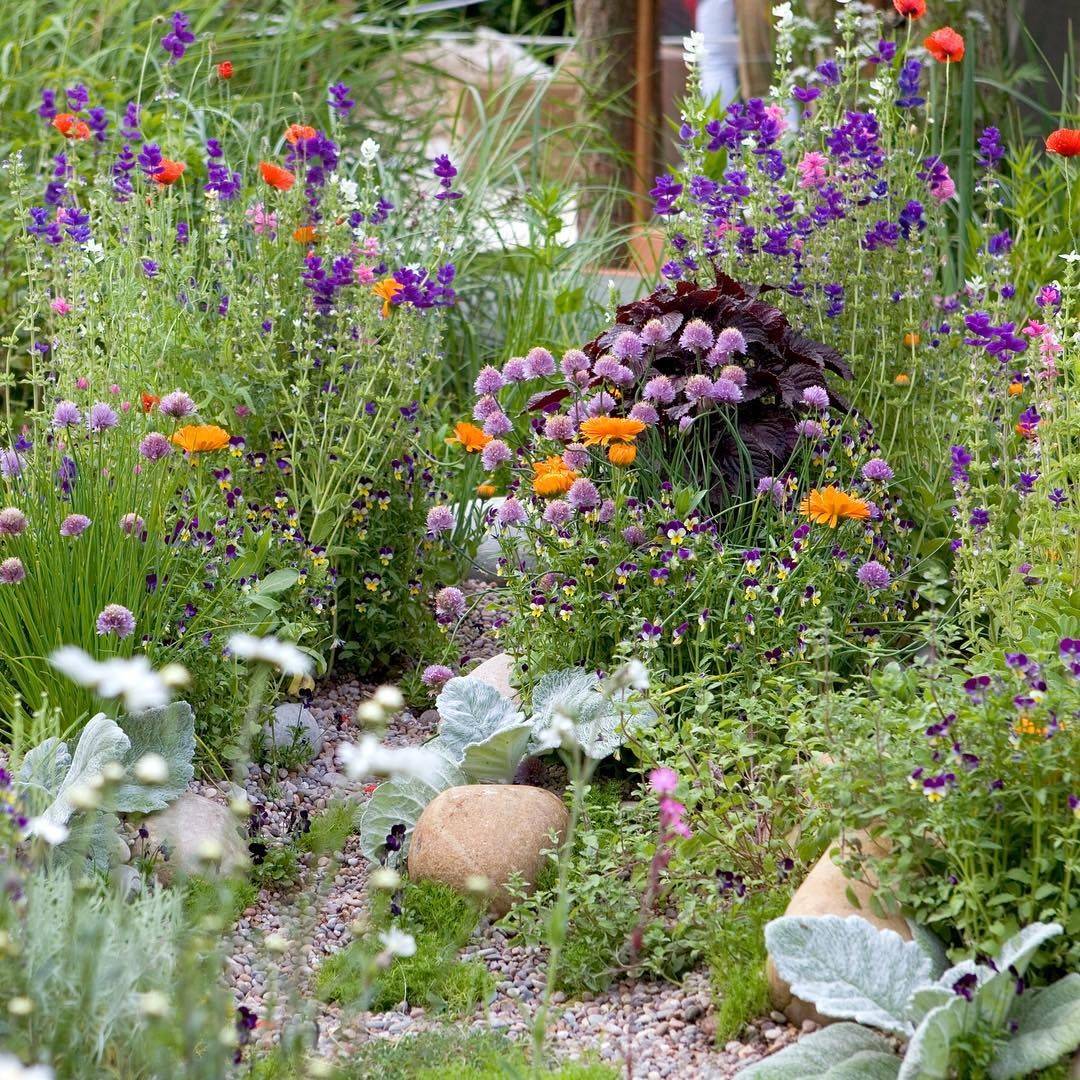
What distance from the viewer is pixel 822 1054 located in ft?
7.91

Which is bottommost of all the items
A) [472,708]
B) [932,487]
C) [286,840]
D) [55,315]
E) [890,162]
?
[286,840]

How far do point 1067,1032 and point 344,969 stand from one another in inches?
50.5

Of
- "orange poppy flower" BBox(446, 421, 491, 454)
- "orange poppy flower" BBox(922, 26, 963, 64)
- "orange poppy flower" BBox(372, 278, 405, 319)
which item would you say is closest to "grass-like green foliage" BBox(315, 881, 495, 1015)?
"orange poppy flower" BBox(446, 421, 491, 454)

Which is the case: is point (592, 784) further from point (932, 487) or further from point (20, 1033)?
point (20, 1033)

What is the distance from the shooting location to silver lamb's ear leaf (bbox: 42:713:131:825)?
2.86m

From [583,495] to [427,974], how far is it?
1.20m

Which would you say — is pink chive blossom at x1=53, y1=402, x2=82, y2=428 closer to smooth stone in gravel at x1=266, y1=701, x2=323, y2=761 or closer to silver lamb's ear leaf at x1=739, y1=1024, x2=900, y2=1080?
smooth stone in gravel at x1=266, y1=701, x2=323, y2=761

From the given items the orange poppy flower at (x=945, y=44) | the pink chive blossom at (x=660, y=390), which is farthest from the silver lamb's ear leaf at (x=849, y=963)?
the orange poppy flower at (x=945, y=44)

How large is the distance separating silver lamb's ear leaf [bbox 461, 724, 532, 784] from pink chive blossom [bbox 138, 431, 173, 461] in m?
Answer: 0.97

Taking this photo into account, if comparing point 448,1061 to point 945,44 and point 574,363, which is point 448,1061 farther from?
point 945,44

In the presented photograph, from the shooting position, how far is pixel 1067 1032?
88.1 inches

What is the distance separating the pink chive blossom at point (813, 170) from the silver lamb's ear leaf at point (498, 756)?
6.51 feet

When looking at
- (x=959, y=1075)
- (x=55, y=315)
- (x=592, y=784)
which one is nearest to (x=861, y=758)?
(x=959, y=1075)

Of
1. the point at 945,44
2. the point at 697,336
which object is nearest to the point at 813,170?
the point at 945,44
